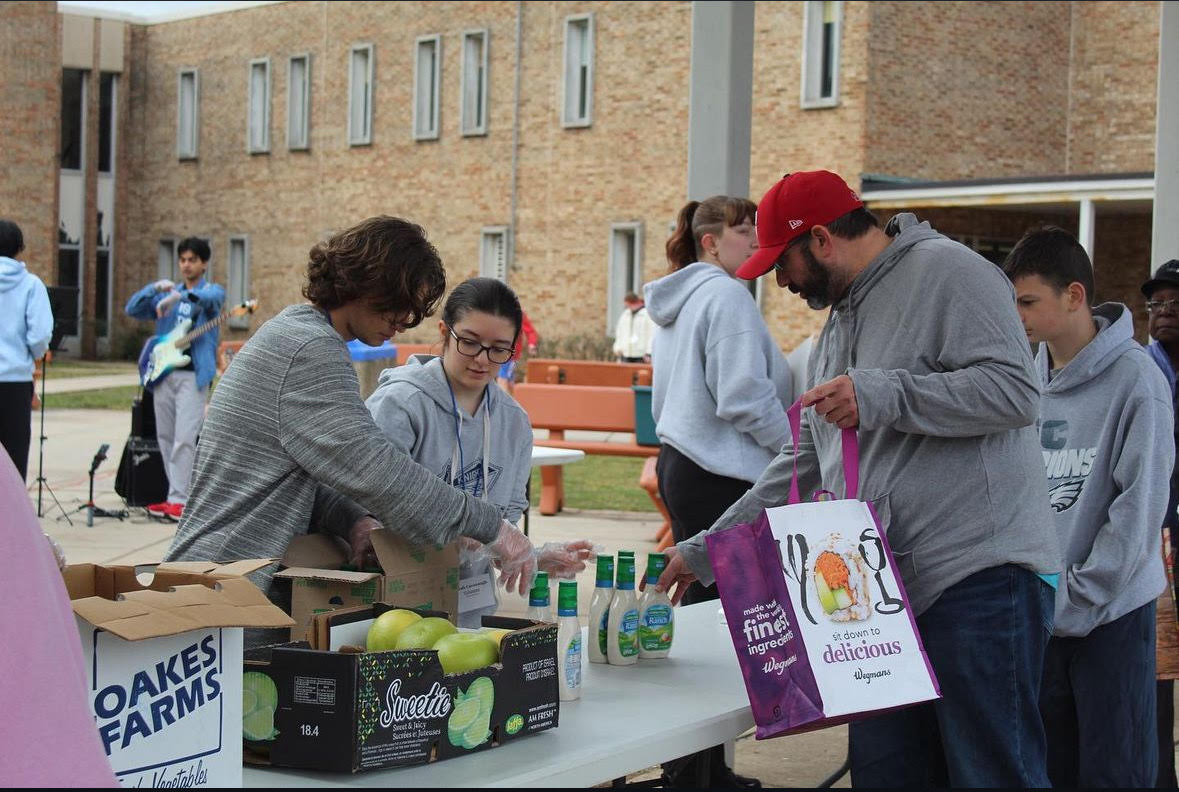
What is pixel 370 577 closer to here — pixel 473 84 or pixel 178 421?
pixel 178 421

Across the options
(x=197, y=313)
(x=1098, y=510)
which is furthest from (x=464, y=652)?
(x=197, y=313)

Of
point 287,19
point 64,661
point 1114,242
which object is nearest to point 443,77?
point 287,19

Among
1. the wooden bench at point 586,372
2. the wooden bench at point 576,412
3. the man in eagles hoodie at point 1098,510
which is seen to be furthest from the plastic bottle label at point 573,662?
the wooden bench at point 586,372

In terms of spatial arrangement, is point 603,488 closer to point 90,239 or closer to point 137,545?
point 137,545

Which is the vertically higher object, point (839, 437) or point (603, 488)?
point (839, 437)

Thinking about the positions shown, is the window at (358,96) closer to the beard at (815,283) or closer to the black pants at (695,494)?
the black pants at (695,494)

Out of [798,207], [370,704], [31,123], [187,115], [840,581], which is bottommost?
[370,704]

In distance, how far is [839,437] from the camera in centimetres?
315

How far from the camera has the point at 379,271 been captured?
3.23 m

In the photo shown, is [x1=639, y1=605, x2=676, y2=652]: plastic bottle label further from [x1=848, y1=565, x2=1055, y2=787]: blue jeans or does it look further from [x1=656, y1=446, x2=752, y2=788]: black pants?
[x1=656, y1=446, x2=752, y2=788]: black pants

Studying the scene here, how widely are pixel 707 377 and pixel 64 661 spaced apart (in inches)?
134

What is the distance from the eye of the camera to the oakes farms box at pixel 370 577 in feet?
9.73

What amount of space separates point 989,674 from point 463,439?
1.49m

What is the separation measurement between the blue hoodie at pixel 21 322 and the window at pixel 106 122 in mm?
30438
